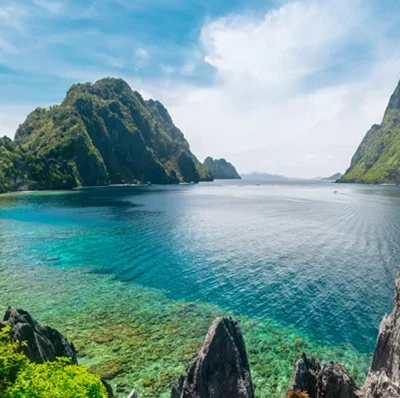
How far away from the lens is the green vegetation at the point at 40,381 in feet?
43.6

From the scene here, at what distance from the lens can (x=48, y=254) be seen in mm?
64438

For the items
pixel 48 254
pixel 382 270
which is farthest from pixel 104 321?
pixel 382 270

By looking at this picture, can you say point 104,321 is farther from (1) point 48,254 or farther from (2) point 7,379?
(1) point 48,254

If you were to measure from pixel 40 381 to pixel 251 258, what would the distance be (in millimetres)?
53010

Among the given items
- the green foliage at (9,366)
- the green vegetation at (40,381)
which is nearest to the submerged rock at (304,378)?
the green vegetation at (40,381)

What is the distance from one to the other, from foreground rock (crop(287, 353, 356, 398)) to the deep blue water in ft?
46.9

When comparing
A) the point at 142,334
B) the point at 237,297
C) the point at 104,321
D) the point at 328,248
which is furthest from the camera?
the point at 328,248

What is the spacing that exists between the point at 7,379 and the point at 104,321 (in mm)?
21192

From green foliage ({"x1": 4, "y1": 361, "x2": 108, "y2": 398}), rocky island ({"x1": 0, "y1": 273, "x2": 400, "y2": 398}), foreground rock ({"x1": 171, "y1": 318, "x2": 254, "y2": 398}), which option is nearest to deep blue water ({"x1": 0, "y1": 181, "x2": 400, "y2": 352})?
rocky island ({"x1": 0, "y1": 273, "x2": 400, "y2": 398})

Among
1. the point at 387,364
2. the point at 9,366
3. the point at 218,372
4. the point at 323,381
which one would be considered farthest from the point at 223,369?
the point at 9,366

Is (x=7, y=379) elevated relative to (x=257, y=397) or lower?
elevated

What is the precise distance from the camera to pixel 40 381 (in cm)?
1387

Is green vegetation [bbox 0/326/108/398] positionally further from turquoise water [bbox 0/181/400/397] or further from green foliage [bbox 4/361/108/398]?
turquoise water [bbox 0/181/400/397]

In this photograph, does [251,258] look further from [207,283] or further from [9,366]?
[9,366]
